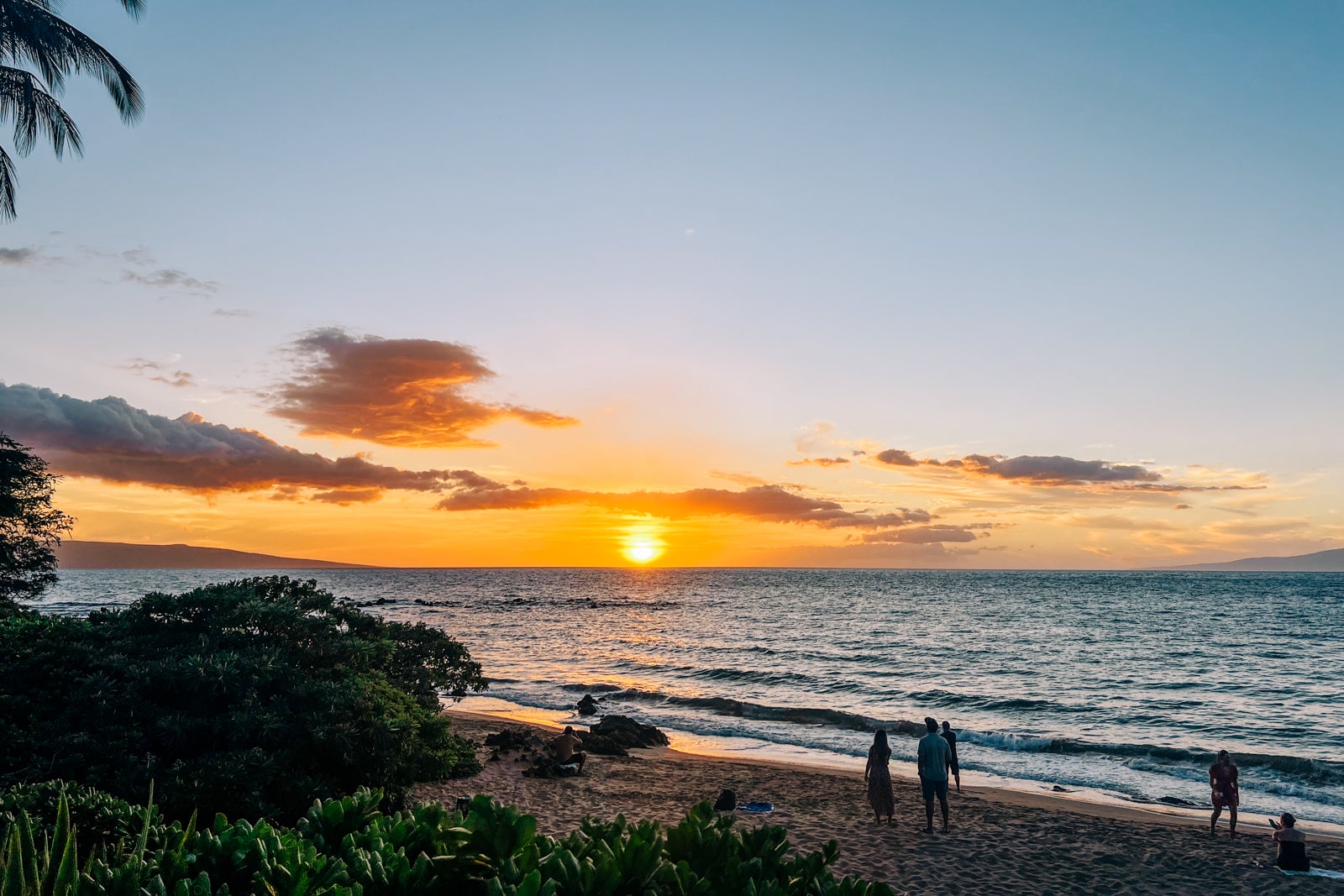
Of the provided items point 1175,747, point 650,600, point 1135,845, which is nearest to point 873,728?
point 1175,747

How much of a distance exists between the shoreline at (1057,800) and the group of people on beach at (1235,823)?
55cm

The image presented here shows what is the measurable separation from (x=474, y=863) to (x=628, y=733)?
20484 mm

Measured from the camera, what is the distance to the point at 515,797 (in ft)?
52.8

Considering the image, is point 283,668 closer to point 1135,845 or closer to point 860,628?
point 1135,845

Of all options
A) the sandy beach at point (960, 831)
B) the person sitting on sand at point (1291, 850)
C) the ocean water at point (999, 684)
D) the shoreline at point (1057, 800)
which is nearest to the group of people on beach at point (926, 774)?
the sandy beach at point (960, 831)

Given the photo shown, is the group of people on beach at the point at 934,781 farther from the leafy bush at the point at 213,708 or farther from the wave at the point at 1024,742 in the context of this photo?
the leafy bush at the point at 213,708

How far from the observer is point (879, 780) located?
14789 millimetres

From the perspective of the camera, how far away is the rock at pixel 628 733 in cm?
2305

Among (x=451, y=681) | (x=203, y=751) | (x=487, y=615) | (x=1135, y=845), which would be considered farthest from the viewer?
(x=487, y=615)

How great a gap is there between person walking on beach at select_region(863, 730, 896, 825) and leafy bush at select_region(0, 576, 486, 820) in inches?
302

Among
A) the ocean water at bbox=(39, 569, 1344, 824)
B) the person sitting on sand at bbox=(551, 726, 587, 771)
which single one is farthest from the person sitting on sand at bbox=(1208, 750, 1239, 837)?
the person sitting on sand at bbox=(551, 726, 587, 771)

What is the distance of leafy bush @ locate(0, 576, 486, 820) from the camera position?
9859 mm

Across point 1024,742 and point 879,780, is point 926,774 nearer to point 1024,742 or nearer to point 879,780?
point 879,780

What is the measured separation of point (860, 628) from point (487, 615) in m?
39.2
